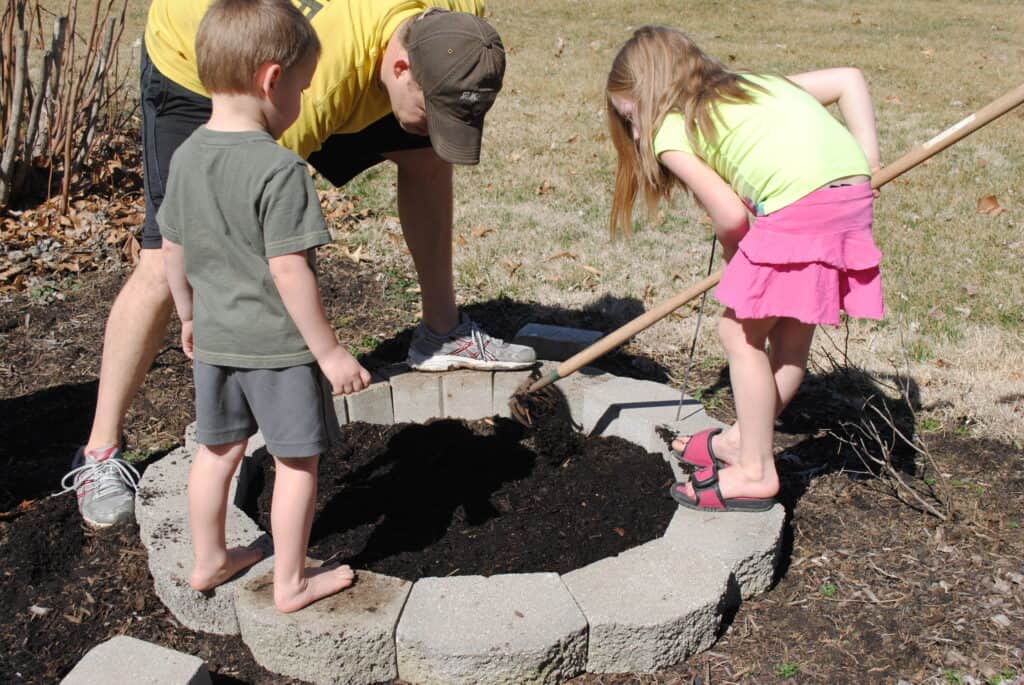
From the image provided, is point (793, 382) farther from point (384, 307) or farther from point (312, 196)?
point (384, 307)

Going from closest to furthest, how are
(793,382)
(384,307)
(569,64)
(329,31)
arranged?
(329,31) < (793,382) < (384,307) < (569,64)

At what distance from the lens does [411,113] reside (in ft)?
10.4

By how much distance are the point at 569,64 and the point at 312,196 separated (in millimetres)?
9078

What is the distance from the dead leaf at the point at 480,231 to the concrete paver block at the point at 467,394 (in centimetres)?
227

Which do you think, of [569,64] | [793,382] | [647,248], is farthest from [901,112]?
[793,382]

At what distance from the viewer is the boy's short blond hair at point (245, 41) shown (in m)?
2.28

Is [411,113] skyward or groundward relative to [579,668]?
skyward

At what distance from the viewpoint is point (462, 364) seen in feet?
13.0

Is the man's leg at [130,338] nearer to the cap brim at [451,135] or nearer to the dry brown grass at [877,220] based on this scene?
the cap brim at [451,135]

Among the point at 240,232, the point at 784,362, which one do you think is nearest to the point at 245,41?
the point at 240,232

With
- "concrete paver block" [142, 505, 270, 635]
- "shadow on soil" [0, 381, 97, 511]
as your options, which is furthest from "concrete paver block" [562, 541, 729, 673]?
"shadow on soil" [0, 381, 97, 511]

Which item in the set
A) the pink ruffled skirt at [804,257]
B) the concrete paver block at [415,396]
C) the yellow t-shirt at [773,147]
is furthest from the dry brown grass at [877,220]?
the yellow t-shirt at [773,147]

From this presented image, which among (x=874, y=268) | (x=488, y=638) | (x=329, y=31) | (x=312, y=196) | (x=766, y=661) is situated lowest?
(x=766, y=661)

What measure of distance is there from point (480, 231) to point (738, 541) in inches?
139
